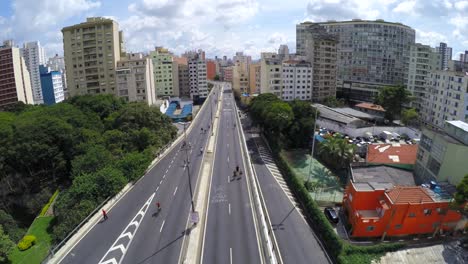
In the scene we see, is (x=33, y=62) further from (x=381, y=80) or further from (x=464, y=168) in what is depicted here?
(x=464, y=168)

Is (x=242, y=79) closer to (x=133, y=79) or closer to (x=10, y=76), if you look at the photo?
(x=133, y=79)

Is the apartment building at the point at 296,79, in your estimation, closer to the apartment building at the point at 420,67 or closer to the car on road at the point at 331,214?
the apartment building at the point at 420,67

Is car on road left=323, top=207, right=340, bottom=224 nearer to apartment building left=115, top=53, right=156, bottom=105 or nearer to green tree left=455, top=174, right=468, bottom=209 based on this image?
green tree left=455, top=174, right=468, bottom=209

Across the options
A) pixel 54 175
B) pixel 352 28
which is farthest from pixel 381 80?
pixel 54 175

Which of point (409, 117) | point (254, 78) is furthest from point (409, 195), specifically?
point (254, 78)

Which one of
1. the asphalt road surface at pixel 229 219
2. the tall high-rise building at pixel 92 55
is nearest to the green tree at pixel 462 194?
the asphalt road surface at pixel 229 219

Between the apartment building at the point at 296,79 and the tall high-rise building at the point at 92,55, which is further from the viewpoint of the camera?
the apartment building at the point at 296,79
